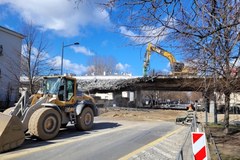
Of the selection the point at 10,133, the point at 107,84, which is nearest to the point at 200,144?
the point at 10,133

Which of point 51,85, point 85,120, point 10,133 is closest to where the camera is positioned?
point 10,133

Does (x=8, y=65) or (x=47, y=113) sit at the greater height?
(x=8, y=65)

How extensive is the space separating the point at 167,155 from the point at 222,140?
514cm

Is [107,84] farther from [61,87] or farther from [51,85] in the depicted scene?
[61,87]

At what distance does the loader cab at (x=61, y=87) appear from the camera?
15.9 metres

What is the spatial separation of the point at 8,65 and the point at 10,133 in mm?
28100

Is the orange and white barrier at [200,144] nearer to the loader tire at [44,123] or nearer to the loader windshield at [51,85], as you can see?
the loader tire at [44,123]

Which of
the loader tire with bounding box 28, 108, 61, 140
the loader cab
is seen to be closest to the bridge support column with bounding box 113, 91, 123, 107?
the loader cab

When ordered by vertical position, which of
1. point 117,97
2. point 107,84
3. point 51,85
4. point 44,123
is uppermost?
point 107,84

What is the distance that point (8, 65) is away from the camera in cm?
3662

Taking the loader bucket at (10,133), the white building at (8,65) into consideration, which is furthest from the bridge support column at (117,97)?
the loader bucket at (10,133)

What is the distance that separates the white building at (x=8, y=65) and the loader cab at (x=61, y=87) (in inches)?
823

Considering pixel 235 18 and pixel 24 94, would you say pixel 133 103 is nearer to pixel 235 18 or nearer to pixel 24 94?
pixel 24 94

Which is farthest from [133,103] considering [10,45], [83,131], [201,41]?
[201,41]
